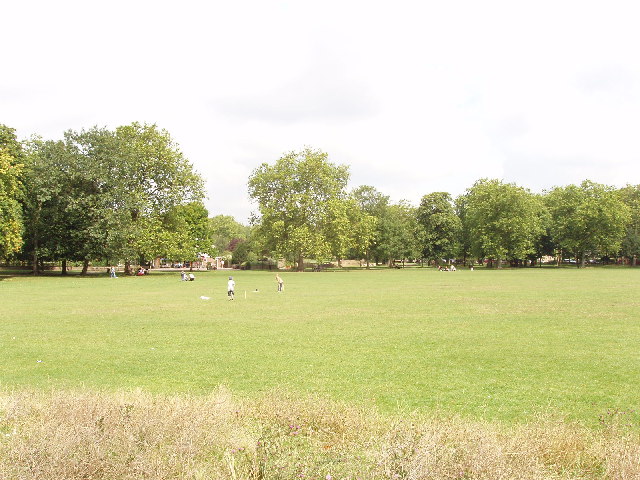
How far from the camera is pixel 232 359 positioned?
42.2 feet

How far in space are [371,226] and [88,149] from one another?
1959 inches

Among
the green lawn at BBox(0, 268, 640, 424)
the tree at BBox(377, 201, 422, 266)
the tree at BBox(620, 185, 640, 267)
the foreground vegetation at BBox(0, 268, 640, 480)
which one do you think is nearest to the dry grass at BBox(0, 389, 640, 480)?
the foreground vegetation at BBox(0, 268, 640, 480)

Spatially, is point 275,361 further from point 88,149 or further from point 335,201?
point 335,201

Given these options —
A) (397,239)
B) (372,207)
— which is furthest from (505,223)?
(372,207)

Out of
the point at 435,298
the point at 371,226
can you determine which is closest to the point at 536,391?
the point at 435,298

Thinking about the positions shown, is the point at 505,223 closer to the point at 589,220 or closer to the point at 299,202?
the point at 589,220

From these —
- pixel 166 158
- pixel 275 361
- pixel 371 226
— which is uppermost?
pixel 166 158

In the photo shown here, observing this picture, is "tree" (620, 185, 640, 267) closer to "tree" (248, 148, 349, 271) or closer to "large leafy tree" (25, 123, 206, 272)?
"tree" (248, 148, 349, 271)

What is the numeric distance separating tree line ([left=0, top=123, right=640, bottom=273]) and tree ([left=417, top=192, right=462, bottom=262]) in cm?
25

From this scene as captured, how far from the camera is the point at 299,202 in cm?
7944

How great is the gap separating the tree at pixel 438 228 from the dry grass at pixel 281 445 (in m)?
100.0

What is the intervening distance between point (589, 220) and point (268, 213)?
214 feet

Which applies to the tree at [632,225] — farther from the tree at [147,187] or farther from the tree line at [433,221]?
the tree at [147,187]

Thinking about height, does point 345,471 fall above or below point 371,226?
below
